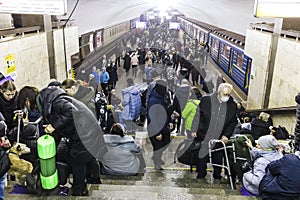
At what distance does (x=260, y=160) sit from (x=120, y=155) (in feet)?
5.51

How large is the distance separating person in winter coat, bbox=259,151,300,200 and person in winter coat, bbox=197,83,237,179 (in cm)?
105

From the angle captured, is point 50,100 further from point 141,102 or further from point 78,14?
point 78,14

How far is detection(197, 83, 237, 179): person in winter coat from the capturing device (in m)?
3.75

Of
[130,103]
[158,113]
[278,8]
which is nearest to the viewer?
[158,113]

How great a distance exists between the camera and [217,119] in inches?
149

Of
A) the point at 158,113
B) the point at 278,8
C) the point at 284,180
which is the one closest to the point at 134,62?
the point at 278,8

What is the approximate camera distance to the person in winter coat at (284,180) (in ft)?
8.66

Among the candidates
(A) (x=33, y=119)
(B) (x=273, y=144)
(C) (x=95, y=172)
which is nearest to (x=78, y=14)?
(A) (x=33, y=119)

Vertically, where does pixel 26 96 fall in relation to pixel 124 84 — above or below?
above

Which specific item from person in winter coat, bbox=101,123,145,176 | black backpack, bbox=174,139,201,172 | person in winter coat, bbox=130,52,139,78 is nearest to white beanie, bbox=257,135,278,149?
black backpack, bbox=174,139,201,172

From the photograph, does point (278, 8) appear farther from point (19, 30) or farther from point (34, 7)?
point (19, 30)

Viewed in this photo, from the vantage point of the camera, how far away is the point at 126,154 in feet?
12.2

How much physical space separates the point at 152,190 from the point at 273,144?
148 centimetres

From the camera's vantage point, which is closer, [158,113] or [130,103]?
[158,113]
